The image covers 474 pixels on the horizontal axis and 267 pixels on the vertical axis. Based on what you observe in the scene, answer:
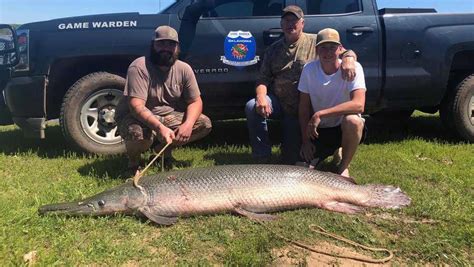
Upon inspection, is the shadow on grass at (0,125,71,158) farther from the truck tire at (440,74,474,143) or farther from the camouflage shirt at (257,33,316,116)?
the truck tire at (440,74,474,143)

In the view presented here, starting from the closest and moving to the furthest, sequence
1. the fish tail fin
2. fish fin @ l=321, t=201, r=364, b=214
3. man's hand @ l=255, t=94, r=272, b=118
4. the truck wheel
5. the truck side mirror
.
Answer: fish fin @ l=321, t=201, r=364, b=214, the fish tail fin, man's hand @ l=255, t=94, r=272, b=118, the truck wheel, the truck side mirror

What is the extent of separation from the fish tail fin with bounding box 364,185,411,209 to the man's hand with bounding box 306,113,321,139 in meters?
0.75

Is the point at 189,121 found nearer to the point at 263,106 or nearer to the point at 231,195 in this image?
the point at 263,106

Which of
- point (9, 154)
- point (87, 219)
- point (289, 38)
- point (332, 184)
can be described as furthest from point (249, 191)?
point (9, 154)

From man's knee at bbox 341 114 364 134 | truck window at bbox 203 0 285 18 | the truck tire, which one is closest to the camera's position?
man's knee at bbox 341 114 364 134

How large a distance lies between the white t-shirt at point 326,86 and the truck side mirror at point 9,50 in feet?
10.2

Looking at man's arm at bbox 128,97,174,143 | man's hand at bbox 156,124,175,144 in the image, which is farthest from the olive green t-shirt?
man's hand at bbox 156,124,175,144

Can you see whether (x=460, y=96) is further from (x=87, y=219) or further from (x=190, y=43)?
(x=87, y=219)

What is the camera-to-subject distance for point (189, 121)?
4797mm

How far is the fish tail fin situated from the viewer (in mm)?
4160

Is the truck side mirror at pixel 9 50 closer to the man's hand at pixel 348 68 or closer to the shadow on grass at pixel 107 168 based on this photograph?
the shadow on grass at pixel 107 168

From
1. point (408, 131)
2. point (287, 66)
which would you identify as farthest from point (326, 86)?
point (408, 131)

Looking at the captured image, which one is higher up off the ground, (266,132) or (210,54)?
(210,54)

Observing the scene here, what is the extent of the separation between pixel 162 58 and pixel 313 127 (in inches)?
61.3
